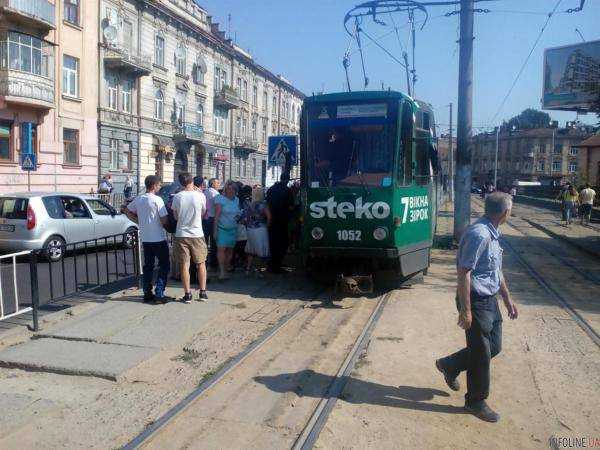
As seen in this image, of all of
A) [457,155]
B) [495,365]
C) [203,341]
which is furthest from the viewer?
[457,155]

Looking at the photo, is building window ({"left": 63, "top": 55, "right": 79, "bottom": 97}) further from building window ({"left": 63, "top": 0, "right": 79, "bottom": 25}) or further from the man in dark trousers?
the man in dark trousers

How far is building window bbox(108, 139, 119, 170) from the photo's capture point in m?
32.7

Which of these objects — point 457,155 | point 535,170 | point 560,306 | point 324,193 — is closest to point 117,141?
point 457,155

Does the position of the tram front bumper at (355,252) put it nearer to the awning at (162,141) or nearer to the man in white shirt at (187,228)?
the man in white shirt at (187,228)

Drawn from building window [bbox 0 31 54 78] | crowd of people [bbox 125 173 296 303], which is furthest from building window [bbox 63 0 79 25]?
crowd of people [bbox 125 173 296 303]

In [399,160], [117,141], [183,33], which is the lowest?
[399,160]

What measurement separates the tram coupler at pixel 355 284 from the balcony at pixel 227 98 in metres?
40.0

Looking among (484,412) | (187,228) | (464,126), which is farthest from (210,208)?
(464,126)

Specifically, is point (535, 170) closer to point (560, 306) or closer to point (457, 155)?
point (457, 155)

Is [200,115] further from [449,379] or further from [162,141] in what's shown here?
[449,379]

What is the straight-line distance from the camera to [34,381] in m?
5.17

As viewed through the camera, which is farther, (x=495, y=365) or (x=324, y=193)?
(x=324, y=193)

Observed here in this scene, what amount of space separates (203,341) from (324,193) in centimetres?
321

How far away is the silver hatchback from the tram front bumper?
4.86 m
